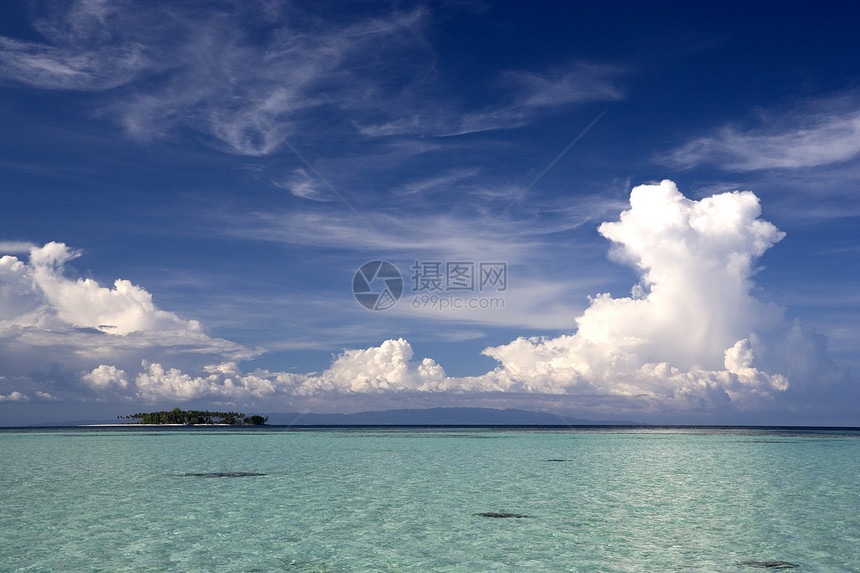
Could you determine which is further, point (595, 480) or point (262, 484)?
point (595, 480)

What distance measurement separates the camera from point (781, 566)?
16578 millimetres

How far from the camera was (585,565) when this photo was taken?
664 inches

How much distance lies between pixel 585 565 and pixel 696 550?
3732 mm

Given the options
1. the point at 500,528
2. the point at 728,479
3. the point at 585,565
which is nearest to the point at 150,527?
the point at 500,528

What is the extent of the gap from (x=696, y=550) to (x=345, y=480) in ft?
71.2

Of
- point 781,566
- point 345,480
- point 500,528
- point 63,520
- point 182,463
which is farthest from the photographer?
point 182,463

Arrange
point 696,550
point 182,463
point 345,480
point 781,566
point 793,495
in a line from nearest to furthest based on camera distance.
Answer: point 781,566, point 696,550, point 793,495, point 345,480, point 182,463

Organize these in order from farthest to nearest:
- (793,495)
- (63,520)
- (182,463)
Result: (182,463) < (793,495) < (63,520)

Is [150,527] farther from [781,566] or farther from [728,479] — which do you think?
[728,479]

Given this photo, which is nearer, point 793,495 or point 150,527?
point 150,527

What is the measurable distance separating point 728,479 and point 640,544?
21.3m

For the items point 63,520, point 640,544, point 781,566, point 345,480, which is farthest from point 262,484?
point 781,566

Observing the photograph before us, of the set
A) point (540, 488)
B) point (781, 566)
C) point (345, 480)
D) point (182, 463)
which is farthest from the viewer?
point (182, 463)

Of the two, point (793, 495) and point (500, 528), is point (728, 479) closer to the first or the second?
point (793, 495)
